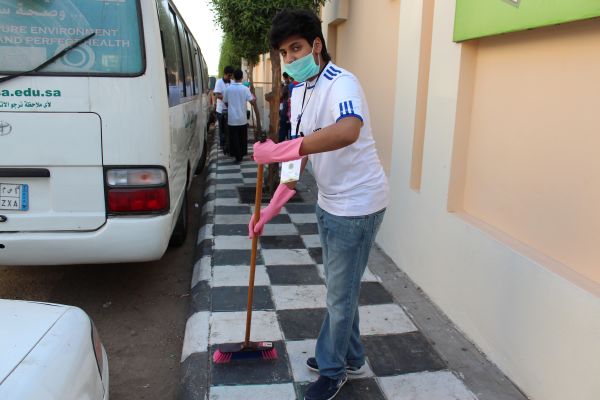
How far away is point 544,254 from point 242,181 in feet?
19.6

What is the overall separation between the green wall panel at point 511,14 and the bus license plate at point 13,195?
114 inches

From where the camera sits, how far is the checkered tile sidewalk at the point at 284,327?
273 cm

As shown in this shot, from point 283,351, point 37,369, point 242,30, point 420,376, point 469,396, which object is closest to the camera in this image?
point 37,369

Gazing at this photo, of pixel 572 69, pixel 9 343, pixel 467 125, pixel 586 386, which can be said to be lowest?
pixel 586 386

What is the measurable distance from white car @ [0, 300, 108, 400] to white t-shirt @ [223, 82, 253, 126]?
773 centimetres

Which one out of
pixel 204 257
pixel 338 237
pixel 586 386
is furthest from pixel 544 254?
pixel 204 257

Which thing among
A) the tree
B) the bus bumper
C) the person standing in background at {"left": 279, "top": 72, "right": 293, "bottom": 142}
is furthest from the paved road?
the person standing in background at {"left": 279, "top": 72, "right": 293, "bottom": 142}

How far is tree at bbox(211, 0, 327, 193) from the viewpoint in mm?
6203

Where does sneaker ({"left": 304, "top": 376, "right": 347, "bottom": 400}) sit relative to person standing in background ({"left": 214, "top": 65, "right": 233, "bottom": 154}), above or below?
below

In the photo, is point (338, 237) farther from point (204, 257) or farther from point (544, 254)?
point (204, 257)

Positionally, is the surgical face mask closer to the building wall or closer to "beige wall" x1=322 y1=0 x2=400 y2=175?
the building wall

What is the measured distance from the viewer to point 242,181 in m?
8.19

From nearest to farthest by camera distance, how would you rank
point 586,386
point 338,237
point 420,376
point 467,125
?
point 586,386 < point 338,237 < point 420,376 < point 467,125

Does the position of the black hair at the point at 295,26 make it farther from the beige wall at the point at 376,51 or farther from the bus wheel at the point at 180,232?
the bus wheel at the point at 180,232
